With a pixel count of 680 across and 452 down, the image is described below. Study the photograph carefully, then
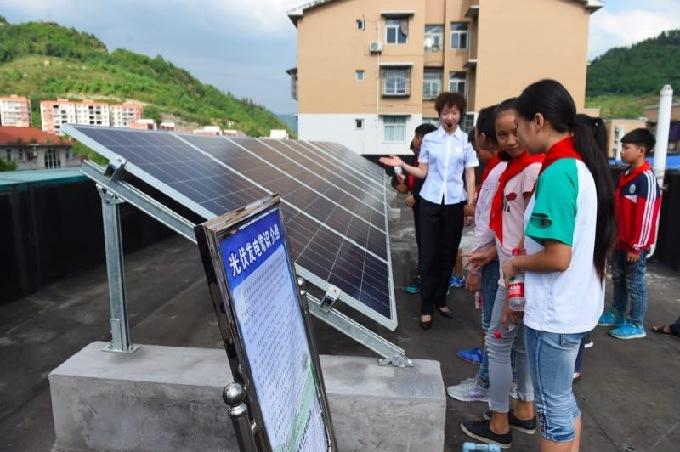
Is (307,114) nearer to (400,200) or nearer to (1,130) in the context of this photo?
(400,200)

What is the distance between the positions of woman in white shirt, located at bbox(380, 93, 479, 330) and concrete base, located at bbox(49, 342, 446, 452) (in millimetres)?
1872

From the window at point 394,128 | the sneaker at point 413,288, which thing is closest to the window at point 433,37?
the window at point 394,128

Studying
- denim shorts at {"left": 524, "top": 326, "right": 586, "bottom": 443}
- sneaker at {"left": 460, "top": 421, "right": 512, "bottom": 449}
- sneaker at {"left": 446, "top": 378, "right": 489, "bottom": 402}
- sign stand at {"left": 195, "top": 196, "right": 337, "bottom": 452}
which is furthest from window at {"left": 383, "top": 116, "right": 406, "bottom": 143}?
sign stand at {"left": 195, "top": 196, "right": 337, "bottom": 452}

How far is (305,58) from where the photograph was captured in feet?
120

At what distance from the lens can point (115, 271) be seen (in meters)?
3.16

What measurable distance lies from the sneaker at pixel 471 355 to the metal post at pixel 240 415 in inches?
131

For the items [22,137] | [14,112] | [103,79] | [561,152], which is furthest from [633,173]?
[103,79]

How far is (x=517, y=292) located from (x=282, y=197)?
83.1 inches

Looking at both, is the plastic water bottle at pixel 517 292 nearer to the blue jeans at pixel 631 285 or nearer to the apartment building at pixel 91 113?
the blue jeans at pixel 631 285

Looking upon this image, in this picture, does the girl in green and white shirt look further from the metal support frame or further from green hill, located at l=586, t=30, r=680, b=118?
green hill, located at l=586, t=30, r=680, b=118

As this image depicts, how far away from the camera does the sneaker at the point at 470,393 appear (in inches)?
141

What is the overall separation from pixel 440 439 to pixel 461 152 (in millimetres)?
2726

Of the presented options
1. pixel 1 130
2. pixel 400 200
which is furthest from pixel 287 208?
pixel 1 130

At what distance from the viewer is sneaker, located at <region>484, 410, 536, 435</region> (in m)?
3.23
